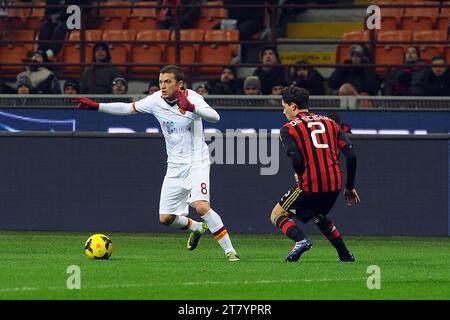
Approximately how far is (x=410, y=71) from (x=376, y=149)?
2.84 m

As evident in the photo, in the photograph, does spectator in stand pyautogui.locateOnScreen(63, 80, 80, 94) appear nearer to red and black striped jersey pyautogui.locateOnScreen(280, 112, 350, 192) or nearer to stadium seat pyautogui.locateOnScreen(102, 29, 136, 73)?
stadium seat pyautogui.locateOnScreen(102, 29, 136, 73)

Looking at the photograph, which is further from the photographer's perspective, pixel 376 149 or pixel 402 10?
pixel 402 10

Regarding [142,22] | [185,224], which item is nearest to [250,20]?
[142,22]

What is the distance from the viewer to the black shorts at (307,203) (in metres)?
12.9

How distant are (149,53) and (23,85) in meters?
2.72

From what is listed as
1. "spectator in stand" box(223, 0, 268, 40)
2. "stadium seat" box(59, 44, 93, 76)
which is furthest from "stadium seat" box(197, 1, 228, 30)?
"stadium seat" box(59, 44, 93, 76)

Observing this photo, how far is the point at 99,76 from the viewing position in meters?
21.3

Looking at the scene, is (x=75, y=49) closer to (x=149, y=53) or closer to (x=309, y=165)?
(x=149, y=53)

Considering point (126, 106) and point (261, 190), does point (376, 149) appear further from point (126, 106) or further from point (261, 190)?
point (126, 106)

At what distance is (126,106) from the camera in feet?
46.1

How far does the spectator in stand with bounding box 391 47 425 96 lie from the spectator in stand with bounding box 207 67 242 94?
2.42 m

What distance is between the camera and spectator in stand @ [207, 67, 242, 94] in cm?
2042
